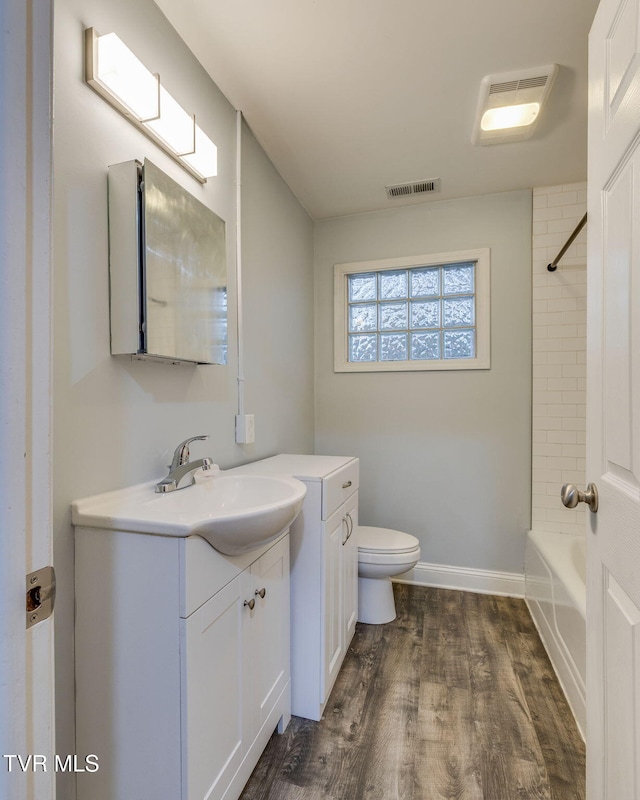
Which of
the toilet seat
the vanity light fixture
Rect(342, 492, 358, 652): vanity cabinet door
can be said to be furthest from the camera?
the toilet seat

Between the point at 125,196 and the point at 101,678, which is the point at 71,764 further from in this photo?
the point at 125,196

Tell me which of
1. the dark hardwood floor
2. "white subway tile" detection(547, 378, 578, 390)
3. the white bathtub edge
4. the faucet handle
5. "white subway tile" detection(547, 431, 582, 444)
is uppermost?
"white subway tile" detection(547, 378, 578, 390)

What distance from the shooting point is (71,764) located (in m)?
1.00

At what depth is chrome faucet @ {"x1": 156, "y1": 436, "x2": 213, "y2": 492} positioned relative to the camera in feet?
4.09

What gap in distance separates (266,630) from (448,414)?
1788 millimetres

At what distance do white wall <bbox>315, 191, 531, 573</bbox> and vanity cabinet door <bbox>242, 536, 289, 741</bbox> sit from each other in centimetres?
142

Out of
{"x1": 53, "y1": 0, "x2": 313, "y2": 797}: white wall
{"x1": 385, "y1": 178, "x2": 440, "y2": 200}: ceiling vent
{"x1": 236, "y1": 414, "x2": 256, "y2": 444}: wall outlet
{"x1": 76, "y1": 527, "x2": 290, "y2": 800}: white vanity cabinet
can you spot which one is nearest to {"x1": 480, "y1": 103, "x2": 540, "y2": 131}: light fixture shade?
{"x1": 385, "y1": 178, "x2": 440, "y2": 200}: ceiling vent

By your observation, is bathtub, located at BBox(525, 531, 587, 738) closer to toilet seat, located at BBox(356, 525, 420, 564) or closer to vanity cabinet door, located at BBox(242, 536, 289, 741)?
toilet seat, located at BBox(356, 525, 420, 564)

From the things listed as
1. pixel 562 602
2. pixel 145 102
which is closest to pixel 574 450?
pixel 562 602

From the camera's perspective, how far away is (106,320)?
1135 mm

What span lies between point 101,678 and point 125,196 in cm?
126

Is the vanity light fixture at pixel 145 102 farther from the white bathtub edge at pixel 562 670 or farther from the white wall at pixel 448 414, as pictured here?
the white bathtub edge at pixel 562 670

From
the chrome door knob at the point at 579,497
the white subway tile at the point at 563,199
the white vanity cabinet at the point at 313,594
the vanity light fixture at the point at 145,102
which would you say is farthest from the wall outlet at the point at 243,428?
the white subway tile at the point at 563,199

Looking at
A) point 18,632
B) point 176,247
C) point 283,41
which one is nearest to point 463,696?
point 18,632
